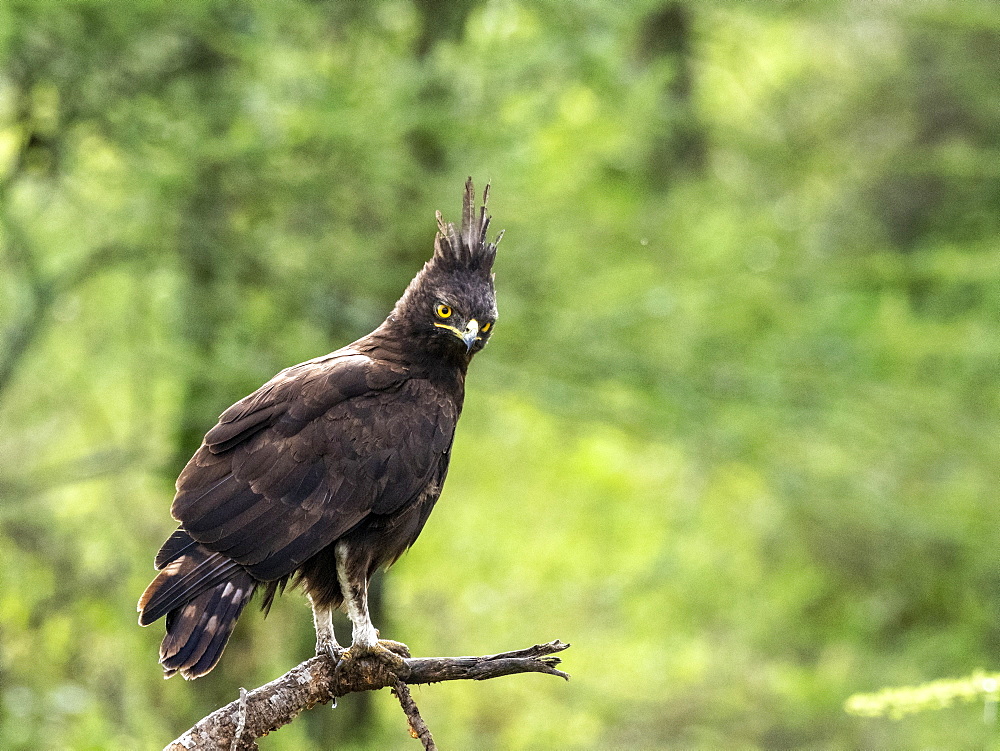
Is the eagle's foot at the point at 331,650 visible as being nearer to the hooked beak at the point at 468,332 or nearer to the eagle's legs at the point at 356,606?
the eagle's legs at the point at 356,606

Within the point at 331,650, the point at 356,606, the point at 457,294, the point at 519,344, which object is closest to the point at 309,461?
the point at 356,606

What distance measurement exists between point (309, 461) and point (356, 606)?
53 cm

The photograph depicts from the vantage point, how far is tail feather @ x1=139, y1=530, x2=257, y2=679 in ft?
10.4

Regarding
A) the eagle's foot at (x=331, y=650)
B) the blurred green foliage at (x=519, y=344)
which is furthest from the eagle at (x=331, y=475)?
the blurred green foliage at (x=519, y=344)

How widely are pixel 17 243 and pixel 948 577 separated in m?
9.06

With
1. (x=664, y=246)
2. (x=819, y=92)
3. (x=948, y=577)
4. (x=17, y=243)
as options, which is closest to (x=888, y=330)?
(x=664, y=246)

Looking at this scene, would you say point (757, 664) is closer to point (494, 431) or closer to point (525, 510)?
point (525, 510)

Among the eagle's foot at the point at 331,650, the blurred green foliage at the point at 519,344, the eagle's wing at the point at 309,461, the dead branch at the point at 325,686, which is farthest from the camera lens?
the blurred green foliage at the point at 519,344

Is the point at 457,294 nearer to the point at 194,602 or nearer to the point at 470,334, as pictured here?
the point at 470,334

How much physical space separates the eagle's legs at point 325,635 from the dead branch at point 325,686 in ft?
0.12

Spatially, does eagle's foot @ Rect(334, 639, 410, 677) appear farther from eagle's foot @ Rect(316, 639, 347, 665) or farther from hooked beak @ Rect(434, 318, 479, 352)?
hooked beak @ Rect(434, 318, 479, 352)

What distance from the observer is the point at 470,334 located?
4.13 metres

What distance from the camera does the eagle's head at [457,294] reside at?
4180 mm

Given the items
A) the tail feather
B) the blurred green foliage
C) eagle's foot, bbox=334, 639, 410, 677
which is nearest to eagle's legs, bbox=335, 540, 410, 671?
eagle's foot, bbox=334, 639, 410, 677
